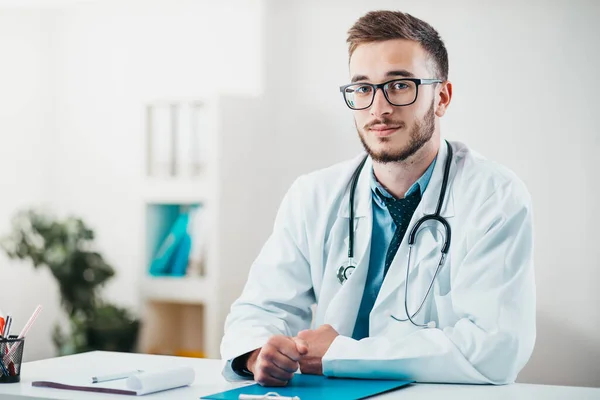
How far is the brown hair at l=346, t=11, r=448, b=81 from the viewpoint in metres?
1.91

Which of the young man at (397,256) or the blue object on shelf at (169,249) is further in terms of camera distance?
the blue object on shelf at (169,249)

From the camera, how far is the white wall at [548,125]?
353 centimetres

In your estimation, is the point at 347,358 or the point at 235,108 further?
the point at 235,108

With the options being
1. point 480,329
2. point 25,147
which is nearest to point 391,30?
point 480,329

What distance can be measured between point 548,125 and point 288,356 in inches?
94.2

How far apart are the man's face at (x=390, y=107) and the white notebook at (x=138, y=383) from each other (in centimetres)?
71

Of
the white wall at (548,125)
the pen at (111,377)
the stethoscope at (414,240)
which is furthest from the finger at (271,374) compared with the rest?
the white wall at (548,125)

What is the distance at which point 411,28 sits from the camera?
6.30 ft

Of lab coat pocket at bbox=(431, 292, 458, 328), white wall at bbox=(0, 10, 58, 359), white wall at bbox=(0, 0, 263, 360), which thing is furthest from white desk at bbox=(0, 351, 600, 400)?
white wall at bbox=(0, 10, 58, 359)

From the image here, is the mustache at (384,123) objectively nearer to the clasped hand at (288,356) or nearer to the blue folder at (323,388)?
the clasped hand at (288,356)

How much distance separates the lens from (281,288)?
6.45 feet

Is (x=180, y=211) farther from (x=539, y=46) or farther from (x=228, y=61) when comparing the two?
(x=539, y=46)

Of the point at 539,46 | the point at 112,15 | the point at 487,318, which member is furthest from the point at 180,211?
the point at 487,318

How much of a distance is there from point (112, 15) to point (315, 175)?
301 centimetres
